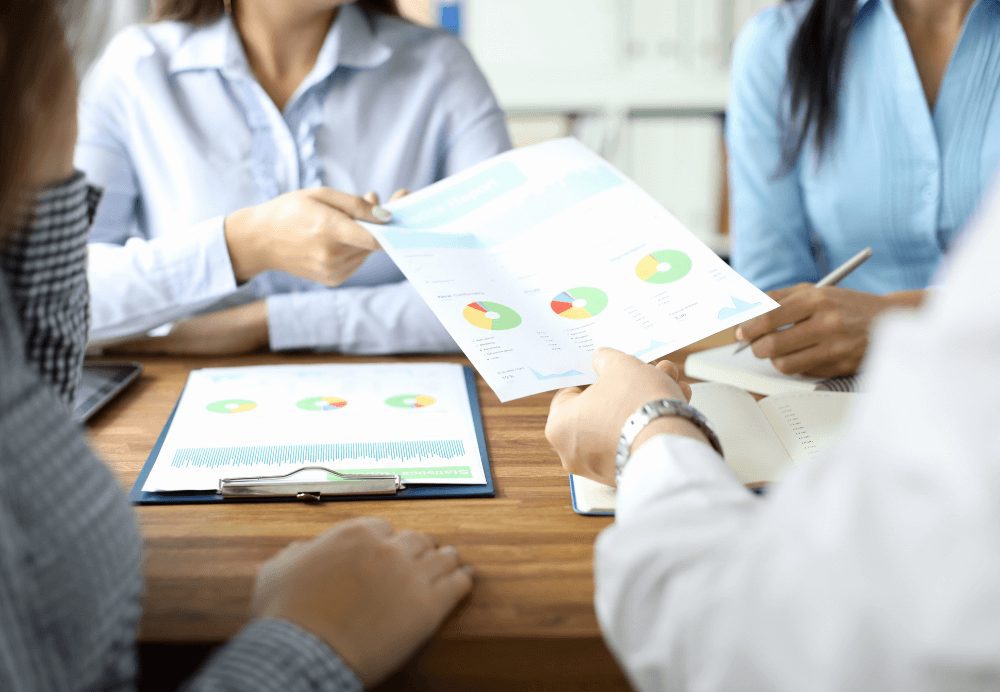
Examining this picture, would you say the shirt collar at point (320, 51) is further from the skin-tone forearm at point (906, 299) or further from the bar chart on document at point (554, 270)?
the skin-tone forearm at point (906, 299)

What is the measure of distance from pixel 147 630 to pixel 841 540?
451 mm

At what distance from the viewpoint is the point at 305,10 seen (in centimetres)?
143

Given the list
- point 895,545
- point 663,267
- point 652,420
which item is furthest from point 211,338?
point 895,545

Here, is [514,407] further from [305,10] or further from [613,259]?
[305,10]

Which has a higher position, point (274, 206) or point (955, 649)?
point (955, 649)

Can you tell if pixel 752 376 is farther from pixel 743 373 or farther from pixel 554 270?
pixel 554 270

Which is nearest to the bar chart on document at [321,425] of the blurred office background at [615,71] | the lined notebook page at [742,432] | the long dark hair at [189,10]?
the lined notebook page at [742,432]

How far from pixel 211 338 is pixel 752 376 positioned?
66 centimetres

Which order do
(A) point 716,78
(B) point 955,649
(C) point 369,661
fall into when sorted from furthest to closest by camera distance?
(A) point 716,78 → (C) point 369,661 → (B) point 955,649

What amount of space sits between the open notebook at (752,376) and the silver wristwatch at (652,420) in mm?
374

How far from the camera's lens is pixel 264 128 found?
1438 millimetres

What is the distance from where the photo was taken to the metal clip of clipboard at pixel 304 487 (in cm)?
82

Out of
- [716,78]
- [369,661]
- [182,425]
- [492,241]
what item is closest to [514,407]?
[492,241]

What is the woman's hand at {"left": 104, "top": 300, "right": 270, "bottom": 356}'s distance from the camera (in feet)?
4.06
